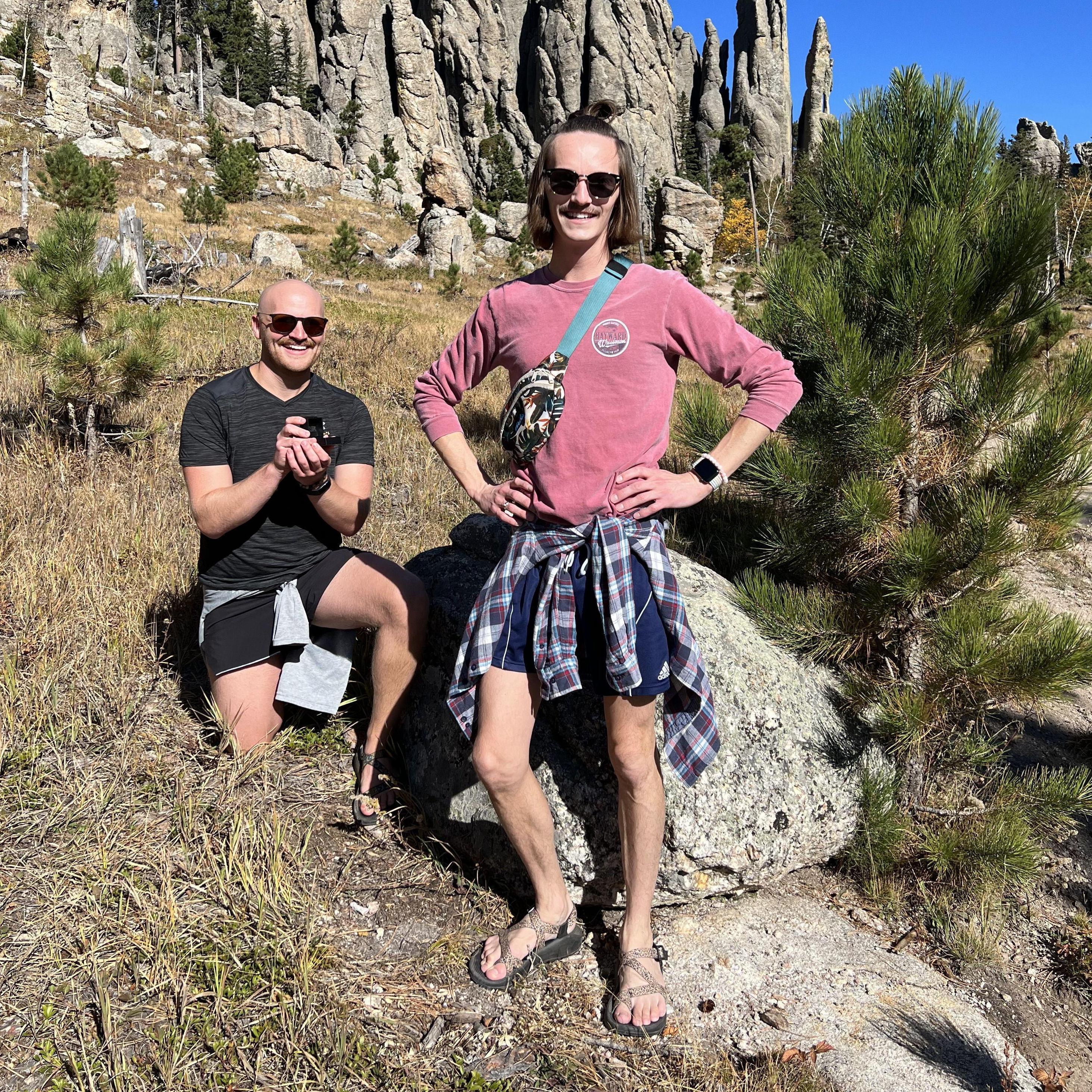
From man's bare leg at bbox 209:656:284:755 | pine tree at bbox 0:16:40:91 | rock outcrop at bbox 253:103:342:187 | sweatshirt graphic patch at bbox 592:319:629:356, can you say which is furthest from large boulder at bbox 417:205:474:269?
sweatshirt graphic patch at bbox 592:319:629:356

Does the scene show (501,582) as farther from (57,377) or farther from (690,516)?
(57,377)

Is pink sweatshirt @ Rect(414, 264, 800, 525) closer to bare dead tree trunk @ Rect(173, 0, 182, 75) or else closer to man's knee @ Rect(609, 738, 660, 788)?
man's knee @ Rect(609, 738, 660, 788)

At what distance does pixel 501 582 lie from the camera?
6.98 ft

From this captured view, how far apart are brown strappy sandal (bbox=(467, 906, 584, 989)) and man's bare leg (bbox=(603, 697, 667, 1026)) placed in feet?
0.59

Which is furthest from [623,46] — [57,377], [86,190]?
[57,377]

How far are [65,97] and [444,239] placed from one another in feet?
68.1

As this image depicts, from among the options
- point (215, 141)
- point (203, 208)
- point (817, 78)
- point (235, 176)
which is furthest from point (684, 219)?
point (817, 78)

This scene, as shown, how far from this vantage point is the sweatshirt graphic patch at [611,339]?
1.99 meters

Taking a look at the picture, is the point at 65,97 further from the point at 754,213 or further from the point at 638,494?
the point at 638,494

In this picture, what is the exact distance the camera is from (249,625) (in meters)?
2.85

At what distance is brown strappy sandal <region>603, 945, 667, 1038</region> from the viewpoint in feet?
6.81

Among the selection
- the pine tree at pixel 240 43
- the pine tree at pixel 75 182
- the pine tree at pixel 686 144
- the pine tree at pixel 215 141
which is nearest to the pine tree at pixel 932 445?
the pine tree at pixel 75 182

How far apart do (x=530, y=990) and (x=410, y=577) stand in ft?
4.48

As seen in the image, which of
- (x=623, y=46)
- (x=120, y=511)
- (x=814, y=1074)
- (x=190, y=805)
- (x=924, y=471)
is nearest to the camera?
(x=814, y=1074)
